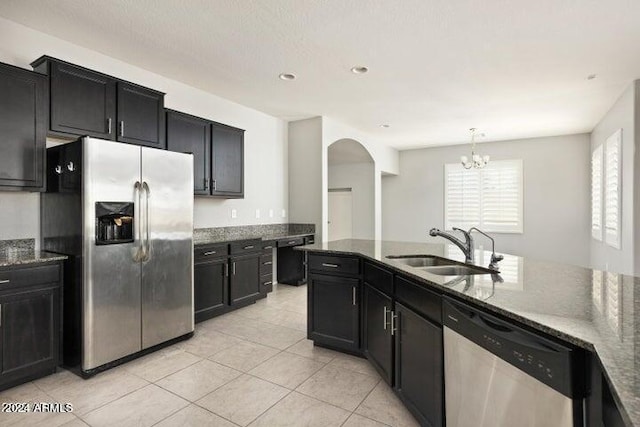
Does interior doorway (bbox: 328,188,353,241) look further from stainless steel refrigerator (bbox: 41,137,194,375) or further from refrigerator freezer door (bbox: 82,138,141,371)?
refrigerator freezer door (bbox: 82,138,141,371)

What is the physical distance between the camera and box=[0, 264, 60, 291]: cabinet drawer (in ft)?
7.76

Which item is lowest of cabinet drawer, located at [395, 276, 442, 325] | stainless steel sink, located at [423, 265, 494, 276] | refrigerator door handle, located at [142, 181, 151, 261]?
cabinet drawer, located at [395, 276, 442, 325]

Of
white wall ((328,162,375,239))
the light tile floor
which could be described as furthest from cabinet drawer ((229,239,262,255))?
white wall ((328,162,375,239))

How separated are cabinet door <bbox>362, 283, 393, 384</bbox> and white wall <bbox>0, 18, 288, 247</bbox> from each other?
267 cm

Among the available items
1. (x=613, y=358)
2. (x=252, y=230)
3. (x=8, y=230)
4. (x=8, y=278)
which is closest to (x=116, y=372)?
(x=8, y=278)

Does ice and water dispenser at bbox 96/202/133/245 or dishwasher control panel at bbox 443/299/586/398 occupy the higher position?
ice and water dispenser at bbox 96/202/133/245

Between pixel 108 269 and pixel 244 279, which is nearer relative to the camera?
pixel 108 269

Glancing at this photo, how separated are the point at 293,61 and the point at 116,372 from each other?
10.5 ft

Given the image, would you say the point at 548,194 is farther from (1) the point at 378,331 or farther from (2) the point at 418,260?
(1) the point at 378,331

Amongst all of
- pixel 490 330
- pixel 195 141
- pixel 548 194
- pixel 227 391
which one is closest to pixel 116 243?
pixel 227 391

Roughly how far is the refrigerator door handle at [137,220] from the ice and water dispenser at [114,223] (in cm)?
4

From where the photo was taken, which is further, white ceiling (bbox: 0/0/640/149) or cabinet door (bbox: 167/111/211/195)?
cabinet door (bbox: 167/111/211/195)

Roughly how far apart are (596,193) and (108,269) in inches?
282

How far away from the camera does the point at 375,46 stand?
321 centimetres
